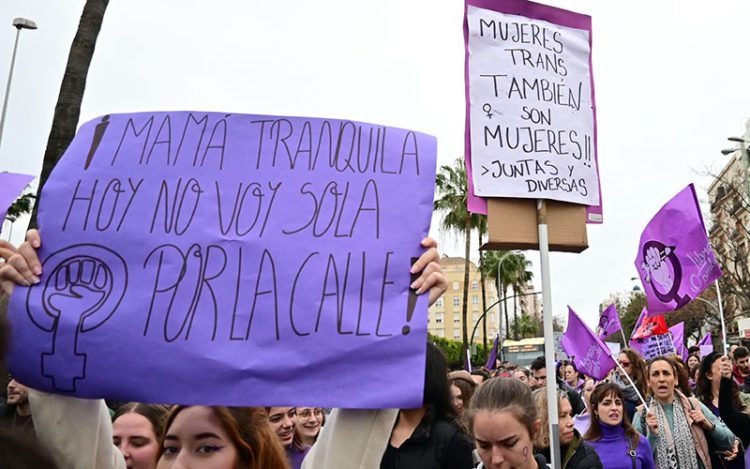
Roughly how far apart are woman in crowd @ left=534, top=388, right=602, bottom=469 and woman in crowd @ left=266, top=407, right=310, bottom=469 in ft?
4.83

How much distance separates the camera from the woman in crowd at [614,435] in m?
4.81

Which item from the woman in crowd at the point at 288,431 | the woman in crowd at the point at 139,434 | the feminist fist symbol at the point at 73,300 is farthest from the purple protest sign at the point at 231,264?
the woman in crowd at the point at 288,431

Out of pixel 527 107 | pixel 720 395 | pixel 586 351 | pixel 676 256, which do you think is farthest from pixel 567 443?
pixel 586 351

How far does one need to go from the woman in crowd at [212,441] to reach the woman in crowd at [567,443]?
2425mm

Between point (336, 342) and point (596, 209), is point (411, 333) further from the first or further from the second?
point (596, 209)

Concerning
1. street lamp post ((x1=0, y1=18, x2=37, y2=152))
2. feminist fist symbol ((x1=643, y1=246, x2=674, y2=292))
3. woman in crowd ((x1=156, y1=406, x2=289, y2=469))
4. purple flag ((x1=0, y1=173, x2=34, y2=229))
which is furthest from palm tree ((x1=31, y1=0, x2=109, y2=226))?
street lamp post ((x1=0, y1=18, x2=37, y2=152))

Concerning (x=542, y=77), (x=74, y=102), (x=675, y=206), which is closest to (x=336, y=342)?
(x=542, y=77)

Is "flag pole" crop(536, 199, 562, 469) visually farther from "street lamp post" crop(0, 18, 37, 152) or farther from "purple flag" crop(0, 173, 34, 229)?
"street lamp post" crop(0, 18, 37, 152)

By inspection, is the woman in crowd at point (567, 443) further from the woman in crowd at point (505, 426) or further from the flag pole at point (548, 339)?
the woman in crowd at point (505, 426)

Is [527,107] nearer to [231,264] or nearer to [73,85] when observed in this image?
[231,264]

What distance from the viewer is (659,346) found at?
34.7 ft

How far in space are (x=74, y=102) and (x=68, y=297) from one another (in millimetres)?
5114

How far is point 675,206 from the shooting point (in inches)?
231

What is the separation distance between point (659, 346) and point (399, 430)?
836cm
